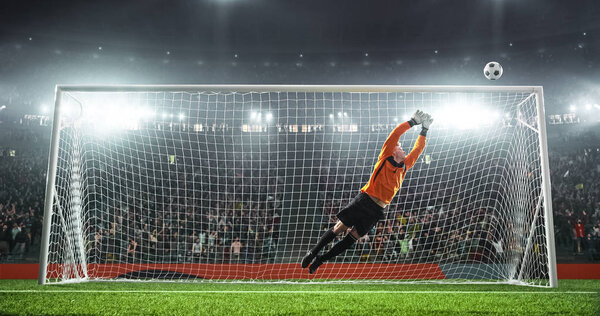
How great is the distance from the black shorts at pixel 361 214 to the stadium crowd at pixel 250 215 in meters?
2.45

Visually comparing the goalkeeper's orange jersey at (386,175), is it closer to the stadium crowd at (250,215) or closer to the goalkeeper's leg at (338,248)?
the goalkeeper's leg at (338,248)

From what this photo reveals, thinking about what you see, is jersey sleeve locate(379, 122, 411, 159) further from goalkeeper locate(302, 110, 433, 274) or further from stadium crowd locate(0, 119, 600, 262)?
stadium crowd locate(0, 119, 600, 262)

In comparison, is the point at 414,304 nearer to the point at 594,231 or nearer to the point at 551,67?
the point at 594,231

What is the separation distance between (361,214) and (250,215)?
7.69 m

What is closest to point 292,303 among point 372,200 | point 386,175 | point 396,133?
point 372,200

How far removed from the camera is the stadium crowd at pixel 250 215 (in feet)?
31.2

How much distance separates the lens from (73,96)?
22.5 feet

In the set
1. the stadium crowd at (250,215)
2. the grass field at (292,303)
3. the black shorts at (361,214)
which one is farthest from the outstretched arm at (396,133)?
the stadium crowd at (250,215)

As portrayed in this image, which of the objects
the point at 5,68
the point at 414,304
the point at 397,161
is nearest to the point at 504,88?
the point at 397,161

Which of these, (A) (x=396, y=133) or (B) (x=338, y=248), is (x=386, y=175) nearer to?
(A) (x=396, y=133)

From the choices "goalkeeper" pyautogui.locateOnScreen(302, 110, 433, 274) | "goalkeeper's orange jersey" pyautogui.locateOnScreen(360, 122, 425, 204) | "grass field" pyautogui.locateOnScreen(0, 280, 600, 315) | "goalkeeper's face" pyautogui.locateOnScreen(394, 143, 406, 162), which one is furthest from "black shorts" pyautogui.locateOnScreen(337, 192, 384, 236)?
"grass field" pyautogui.locateOnScreen(0, 280, 600, 315)

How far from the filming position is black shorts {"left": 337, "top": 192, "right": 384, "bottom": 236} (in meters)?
5.15

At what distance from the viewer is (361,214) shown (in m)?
5.16

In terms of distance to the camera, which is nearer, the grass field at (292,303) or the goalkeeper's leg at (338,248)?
the grass field at (292,303)
